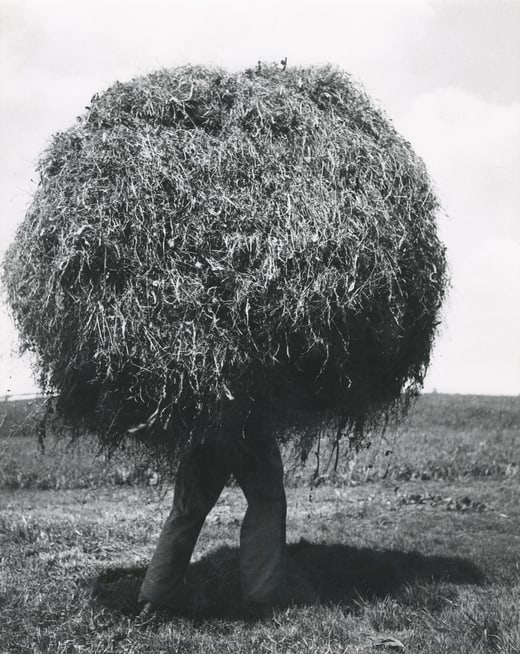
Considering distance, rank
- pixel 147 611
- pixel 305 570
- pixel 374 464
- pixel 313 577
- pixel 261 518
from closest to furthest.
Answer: pixel 147 611 < pixel 261 518 < pixel 313 577 < pixel 305 570 < pixel 374 464

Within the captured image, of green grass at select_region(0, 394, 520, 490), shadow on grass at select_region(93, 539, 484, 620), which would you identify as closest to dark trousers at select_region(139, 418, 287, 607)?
shadow on grass at select_region(93, 539, 484, 620)

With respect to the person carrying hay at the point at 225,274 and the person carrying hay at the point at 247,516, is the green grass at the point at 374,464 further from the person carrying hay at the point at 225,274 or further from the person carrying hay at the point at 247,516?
the person carrying hay at the point at 225,274

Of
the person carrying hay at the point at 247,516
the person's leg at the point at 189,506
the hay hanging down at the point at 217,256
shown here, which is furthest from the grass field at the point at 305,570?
the hay hanging down at the point at 217,256

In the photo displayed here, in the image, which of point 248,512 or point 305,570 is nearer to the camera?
point 248,512

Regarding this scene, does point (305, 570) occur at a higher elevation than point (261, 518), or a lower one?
lower

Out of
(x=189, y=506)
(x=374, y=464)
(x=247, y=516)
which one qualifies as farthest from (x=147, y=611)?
(x=374, y=464)

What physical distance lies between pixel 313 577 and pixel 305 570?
19 cm

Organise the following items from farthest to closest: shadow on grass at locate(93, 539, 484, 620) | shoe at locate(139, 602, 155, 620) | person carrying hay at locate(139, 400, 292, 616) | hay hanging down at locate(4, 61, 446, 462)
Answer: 1. shadow on grass at locate(93, 539, 484, 620)
2. person carrying hay at locate(139, 400, 292, 616)
3. shoe at locate(139, 602, 155, 620)
4. hay hanging down at locate(4, 61, 446, 462)

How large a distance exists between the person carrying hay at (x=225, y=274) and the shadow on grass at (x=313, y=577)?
0.24m

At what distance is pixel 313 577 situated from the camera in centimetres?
587

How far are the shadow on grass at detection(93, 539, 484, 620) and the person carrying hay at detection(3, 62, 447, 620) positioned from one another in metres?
0.24

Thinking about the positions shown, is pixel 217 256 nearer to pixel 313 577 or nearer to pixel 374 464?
pixel 313 577

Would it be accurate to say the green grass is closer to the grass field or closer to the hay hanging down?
the grass field

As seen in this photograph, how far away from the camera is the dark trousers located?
16.4 ft
